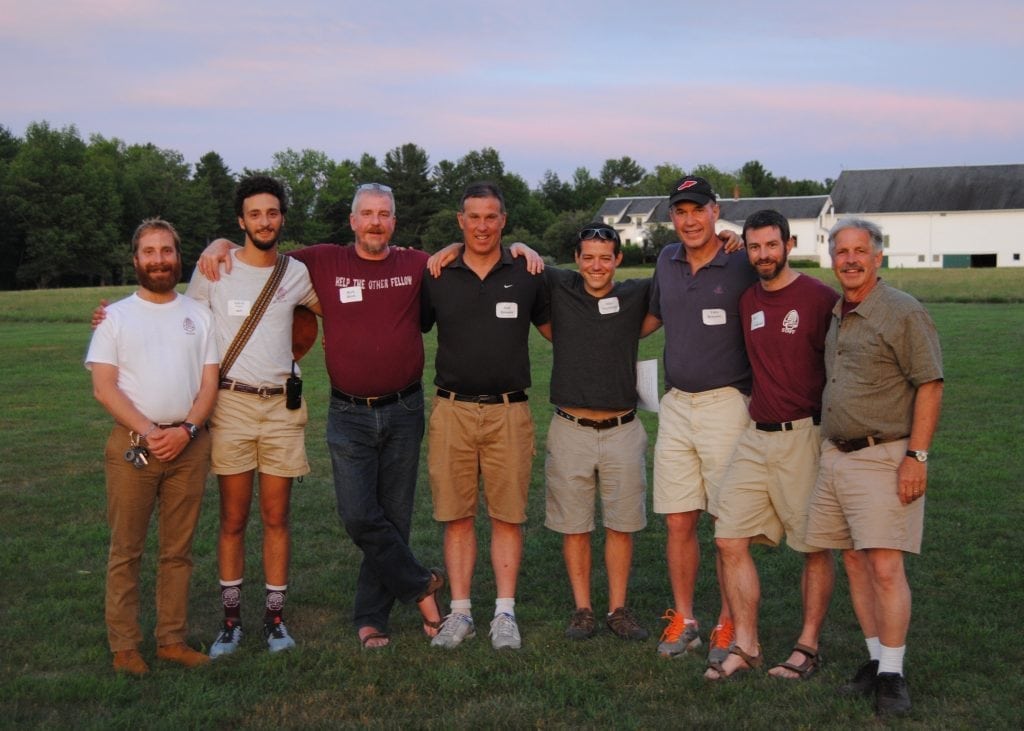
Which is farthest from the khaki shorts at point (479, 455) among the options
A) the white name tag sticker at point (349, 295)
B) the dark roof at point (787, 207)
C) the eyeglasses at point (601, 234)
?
the dark roof at point (787, 207)

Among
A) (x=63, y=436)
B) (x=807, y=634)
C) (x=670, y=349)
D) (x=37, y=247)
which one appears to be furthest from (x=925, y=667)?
(x=37, y=247)

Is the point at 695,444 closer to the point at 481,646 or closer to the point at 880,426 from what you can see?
the point at 880,426

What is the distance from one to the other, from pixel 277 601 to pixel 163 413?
1.36 metres

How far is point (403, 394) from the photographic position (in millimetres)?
6141

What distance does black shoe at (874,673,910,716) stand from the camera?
4.96 m

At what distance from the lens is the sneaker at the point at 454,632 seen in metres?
6.00

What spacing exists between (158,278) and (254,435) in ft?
3.38

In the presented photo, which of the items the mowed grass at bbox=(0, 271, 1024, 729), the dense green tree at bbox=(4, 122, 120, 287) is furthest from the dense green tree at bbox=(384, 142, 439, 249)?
the mowed grass at bbox=(0, 271, 1024, 729)

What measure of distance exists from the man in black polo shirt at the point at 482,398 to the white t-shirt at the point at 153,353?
1420 mm

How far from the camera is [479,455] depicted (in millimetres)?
6332

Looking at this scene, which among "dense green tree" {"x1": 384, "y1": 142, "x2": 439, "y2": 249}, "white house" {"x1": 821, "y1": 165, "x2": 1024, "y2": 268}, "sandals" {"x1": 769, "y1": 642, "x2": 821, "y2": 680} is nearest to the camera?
"sandals" {"x1": 769, "y1": 642, "x2": 821, "y2": 680}

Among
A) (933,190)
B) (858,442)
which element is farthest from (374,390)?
(933,190)

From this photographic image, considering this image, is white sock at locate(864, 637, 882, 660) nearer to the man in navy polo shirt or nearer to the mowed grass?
the mowed grass

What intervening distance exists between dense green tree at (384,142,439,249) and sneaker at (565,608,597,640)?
8247cm
